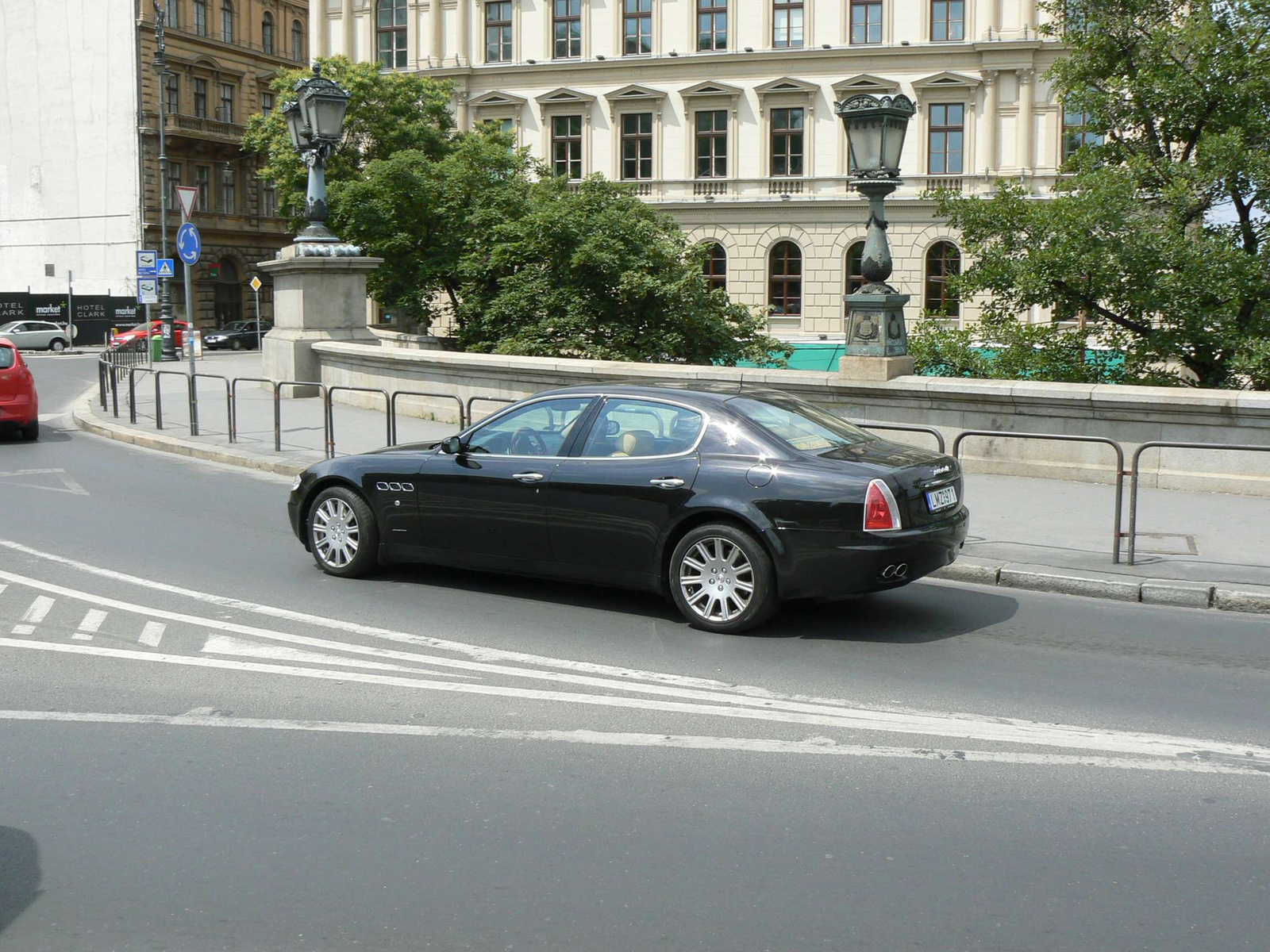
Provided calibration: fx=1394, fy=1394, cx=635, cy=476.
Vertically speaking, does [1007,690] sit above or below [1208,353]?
below

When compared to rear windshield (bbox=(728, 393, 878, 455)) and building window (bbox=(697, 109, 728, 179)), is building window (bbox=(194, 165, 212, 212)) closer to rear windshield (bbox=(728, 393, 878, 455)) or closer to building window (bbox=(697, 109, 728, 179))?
building window (bbox=(697, 109, 728, 179))

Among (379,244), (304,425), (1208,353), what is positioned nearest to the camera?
(1208,353)

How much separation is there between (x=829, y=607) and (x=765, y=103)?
4587 centimetres

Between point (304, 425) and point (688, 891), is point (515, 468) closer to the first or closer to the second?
point (688, 891)

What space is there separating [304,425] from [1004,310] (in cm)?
921

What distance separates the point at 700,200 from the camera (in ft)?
172

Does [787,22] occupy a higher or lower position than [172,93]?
higher

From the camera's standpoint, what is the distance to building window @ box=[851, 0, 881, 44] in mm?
50719

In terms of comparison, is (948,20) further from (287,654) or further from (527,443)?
(287,654)

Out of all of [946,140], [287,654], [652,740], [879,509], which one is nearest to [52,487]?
[287,654]

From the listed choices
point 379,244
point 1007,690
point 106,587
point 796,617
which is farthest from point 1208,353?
point 379,244

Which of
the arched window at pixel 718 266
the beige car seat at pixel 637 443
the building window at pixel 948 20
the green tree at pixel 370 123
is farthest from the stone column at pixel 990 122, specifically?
the beige car seat at pixel 637 443

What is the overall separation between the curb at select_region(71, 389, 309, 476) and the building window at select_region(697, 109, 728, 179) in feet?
112

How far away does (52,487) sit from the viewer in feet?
46.7
